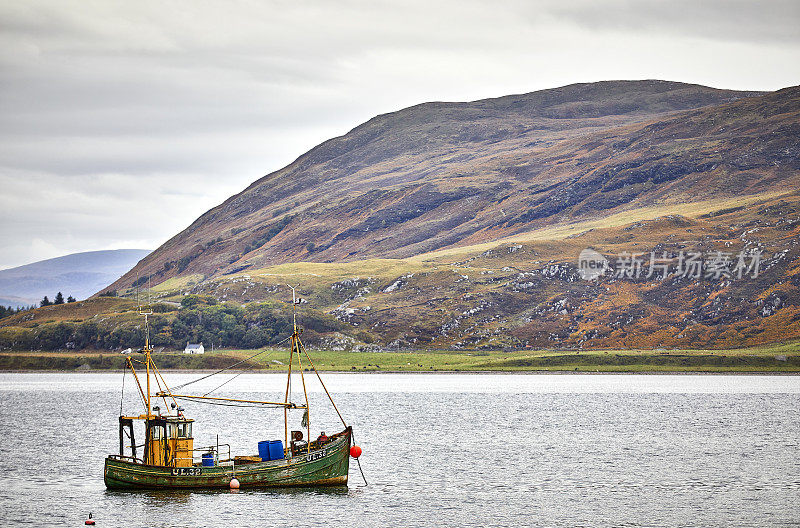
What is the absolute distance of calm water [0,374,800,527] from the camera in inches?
2689

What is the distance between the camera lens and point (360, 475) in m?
85.1

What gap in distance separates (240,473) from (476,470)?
24.4 metres

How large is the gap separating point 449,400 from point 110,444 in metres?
82.5

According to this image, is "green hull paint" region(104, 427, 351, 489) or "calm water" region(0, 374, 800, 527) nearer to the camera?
"calm water" region(0, 374, 800, 527)

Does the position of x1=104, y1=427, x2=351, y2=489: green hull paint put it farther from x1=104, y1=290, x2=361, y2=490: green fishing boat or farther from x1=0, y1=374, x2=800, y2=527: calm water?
x1=0, y1=374, x2=800, y2=527: calm water

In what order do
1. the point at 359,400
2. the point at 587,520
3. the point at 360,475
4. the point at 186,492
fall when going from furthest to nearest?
the point at 359,400 < the point at 360,475 < the point at 186,492 < the point at 587,520

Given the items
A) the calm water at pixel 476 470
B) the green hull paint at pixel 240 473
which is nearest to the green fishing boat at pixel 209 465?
the green hull paint at pixel 240 473

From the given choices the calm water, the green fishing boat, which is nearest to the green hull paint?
the green fishing boat

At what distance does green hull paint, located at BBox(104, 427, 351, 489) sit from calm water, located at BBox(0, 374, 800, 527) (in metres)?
1.02

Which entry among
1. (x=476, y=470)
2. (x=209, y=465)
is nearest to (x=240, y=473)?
(x=209, y=465)

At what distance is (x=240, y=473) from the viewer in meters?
75.6

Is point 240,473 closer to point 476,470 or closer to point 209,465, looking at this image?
point 209,465

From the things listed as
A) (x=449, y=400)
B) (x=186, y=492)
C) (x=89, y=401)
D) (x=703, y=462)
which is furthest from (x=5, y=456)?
(x=449, y=400)

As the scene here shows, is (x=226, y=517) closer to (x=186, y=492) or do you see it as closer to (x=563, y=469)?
(x=186, y=492)
